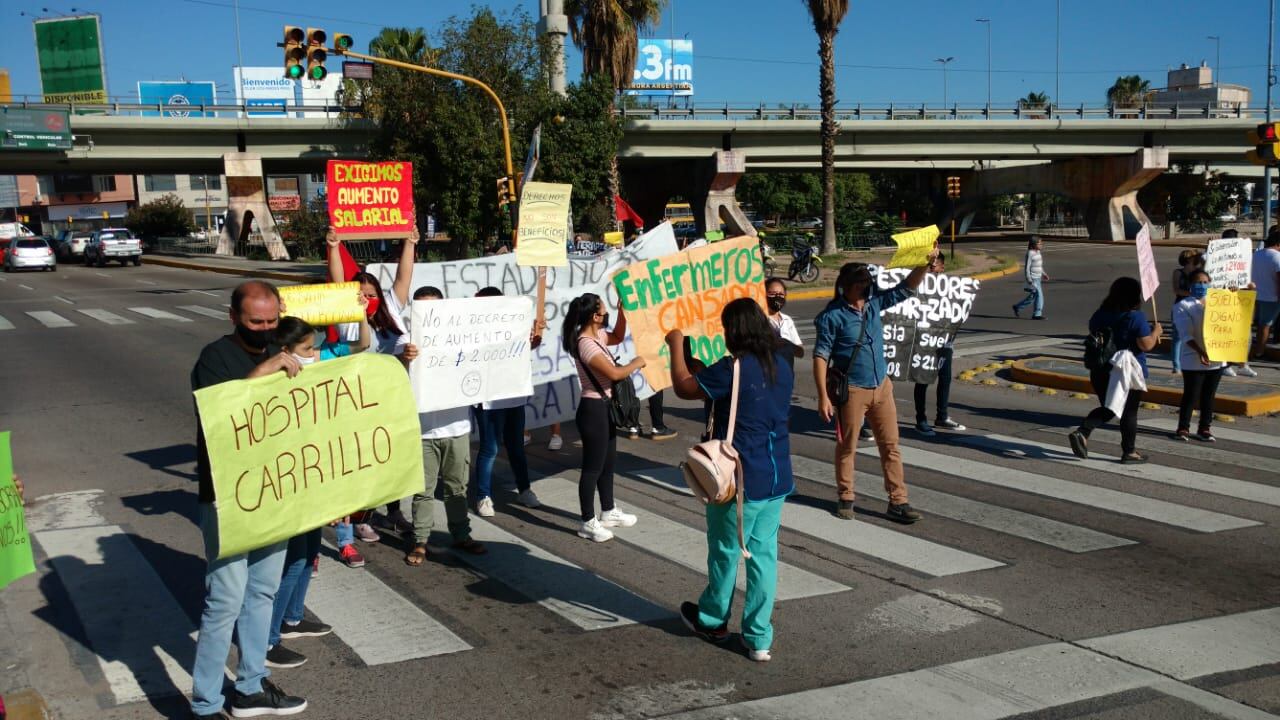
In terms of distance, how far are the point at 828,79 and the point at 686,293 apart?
32.2 meters

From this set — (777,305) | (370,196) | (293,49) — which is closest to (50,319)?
(293,49)

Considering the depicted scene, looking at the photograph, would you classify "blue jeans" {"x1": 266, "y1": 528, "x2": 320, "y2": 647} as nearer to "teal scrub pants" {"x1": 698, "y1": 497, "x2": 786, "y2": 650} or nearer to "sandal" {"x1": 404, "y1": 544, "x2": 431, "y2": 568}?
"sandal" {"x1": 404, "y1": 544, "x2": 431, "y2": 568}

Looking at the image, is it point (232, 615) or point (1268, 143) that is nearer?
point (232, 615)

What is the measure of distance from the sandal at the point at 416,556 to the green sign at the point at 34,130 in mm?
41291

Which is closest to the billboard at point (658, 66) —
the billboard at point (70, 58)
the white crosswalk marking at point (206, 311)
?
the billboard at point (70, 58)

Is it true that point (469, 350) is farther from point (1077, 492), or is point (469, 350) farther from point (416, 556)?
point (1077, 492)

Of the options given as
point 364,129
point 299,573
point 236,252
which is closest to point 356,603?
point 299,573

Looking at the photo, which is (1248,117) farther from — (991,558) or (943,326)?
(991,558)

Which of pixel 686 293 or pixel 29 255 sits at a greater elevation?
pixel 29 255

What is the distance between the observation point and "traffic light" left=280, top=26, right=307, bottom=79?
18156 millimetres

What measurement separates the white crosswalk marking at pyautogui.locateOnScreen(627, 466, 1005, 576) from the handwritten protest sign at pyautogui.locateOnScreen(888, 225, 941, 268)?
1.99 metres

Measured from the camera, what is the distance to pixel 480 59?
34.7m

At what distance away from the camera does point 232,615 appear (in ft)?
14.8

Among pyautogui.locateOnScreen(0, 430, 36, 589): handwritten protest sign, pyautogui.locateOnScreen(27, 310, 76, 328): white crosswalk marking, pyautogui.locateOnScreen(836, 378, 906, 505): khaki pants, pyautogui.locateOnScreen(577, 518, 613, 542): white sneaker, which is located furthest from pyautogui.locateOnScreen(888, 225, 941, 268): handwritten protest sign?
pyautogui.locateOnScreen(27, 310, 76, 328): white crosswalk marking
